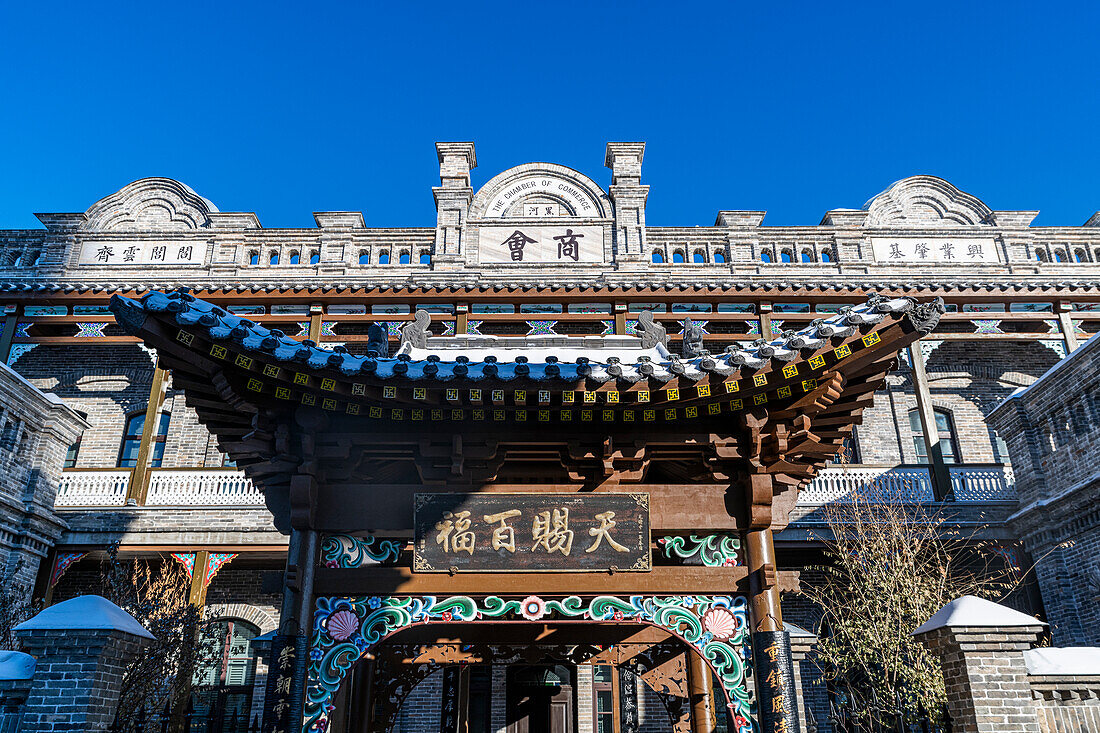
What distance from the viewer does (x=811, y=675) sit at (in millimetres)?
13203

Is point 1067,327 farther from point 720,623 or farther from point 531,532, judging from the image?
point 531,532

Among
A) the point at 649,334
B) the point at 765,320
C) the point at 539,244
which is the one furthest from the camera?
the point at 539,244

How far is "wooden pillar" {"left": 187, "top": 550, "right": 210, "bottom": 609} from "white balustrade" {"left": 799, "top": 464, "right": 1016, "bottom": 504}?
9.56m

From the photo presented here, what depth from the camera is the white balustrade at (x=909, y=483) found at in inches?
509

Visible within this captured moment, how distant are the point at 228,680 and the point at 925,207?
1743 centimetres

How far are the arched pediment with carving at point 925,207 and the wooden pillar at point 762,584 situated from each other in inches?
571

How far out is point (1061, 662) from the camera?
5.27 meters

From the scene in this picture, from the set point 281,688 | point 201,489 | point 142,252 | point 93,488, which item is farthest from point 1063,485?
Answer: point 142,252

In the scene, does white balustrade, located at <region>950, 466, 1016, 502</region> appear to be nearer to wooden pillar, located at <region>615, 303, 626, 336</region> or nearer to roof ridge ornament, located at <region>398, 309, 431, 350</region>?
wooden pillar, located at <region>615, 303, 626, 336</region>

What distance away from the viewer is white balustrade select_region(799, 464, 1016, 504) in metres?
12.9

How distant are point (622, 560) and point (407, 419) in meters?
1.68

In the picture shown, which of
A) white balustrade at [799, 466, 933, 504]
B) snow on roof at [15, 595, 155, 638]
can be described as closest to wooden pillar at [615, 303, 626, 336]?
white balustrade at [799, 466, 933, 504]

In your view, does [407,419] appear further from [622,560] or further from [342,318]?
[342,318]

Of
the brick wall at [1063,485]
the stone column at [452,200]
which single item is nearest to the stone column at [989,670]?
the brick wall at [1063,485]
